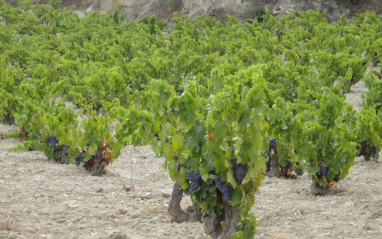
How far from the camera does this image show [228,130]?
12.6ft

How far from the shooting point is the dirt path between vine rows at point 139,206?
4.57 m

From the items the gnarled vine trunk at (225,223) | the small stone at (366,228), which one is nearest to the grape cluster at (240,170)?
the gnarled vine trunk at (225,223)

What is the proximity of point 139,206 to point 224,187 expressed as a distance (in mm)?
1727

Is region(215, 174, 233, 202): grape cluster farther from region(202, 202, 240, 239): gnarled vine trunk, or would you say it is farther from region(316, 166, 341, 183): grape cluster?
region(316, 166, 341, 183): grape cluster

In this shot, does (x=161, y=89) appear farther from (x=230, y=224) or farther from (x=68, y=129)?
(x=68, y=129)

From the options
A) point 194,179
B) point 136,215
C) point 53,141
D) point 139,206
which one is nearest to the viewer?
point 194,179

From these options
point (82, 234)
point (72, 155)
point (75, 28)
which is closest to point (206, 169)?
point (82, 234)

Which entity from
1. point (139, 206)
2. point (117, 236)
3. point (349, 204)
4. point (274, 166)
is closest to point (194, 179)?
point (117, 236)

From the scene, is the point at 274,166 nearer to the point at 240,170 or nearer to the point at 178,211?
the point at 178,211

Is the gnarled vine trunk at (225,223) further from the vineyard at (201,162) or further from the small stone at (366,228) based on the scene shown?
the small stone at (366,228)

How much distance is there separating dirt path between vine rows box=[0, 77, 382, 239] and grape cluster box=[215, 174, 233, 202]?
0.77 metres

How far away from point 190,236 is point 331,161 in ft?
5.94

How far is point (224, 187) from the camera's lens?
3895mm

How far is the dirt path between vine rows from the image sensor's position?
4.57 metres
